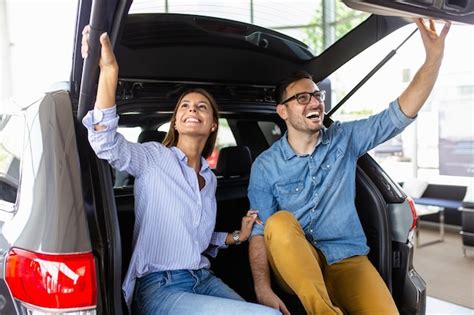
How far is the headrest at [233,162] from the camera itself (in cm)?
266

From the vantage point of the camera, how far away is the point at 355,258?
2.08 m

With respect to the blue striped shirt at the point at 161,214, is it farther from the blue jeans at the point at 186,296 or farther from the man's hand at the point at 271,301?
the man's hand at the point at 271,301

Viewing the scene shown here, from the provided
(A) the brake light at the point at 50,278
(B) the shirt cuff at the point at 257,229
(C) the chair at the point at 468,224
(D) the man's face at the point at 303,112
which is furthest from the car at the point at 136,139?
(C) the chair at the point at 468,224

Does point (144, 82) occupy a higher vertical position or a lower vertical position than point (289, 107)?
higher

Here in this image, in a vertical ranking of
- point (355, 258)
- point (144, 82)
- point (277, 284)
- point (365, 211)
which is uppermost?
point (144, 82)

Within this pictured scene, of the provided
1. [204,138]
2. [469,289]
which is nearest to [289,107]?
[204,138]

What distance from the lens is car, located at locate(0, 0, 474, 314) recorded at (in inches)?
50.9

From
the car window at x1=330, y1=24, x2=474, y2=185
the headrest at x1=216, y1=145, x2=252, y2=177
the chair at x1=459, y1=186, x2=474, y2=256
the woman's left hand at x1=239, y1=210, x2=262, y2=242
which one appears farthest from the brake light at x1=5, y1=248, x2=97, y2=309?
the car window at x1=330, y1=24, x2=474, y2=185

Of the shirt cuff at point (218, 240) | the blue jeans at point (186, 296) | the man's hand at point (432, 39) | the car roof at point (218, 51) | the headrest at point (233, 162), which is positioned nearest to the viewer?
the blue jeans at point (186, 296)

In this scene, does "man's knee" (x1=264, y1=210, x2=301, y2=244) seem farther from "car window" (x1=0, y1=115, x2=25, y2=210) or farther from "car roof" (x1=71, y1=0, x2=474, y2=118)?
"car window" (x1=0, y1=115, x2=25, y2=210)

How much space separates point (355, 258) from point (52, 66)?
7210 millimetres

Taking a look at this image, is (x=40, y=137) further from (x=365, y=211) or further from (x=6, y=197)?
(x=365, y=211)

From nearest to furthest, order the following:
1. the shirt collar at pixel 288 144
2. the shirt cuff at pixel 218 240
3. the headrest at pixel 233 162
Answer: the shirt cuff at pixel 218 240
the shirt collar at pixel 288 144
the headrest at pixel 233 162

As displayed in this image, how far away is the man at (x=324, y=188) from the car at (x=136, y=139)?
0.15m
